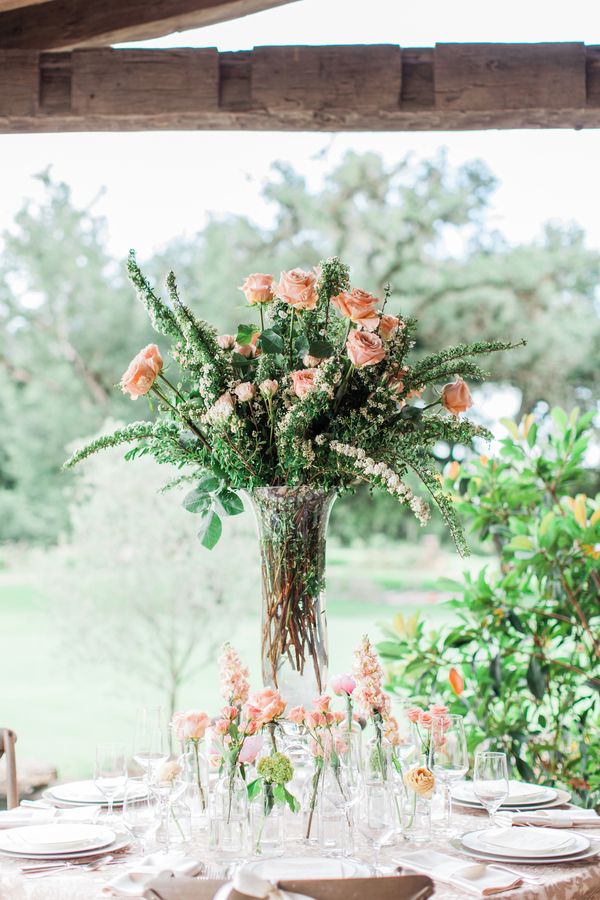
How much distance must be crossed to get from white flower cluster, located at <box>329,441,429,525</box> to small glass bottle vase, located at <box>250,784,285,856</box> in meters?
0.51

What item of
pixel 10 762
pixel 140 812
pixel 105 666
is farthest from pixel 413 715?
pixel 105 666

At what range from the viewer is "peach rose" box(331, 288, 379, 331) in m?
1.73

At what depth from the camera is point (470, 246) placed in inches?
304

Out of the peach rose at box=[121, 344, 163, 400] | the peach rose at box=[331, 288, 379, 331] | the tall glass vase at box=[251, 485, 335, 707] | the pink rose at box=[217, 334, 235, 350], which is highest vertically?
the peach rose at box=[331, 288, 379, 331]

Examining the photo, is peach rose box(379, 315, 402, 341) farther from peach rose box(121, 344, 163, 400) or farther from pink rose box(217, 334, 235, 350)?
peach rose box(121, 344, 163, 400)

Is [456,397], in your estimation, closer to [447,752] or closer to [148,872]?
[447,752]

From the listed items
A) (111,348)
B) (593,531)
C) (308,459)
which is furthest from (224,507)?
(111,348)

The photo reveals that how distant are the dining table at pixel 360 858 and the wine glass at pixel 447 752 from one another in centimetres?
11

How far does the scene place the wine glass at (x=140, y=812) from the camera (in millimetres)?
1480

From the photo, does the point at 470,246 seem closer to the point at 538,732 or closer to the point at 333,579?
the point at 333,579

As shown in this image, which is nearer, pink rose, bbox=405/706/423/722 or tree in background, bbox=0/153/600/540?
pink rose, bbox=405/706/423/722

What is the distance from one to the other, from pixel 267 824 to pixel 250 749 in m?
0.13

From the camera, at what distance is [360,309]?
5.66 feet

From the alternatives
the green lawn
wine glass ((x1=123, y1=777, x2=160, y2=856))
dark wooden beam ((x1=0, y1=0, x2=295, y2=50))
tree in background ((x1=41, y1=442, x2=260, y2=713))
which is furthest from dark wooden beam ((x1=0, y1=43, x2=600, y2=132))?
the green lawn
